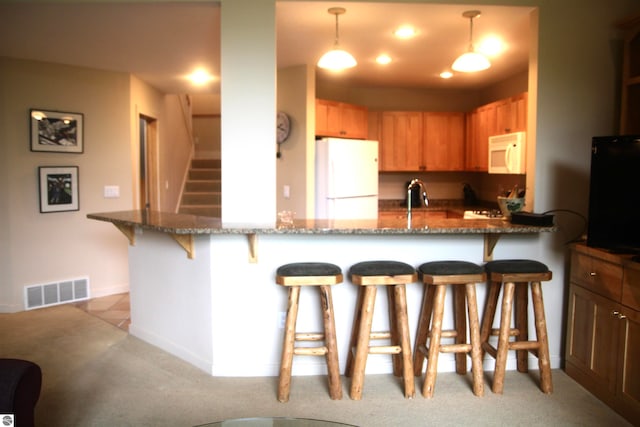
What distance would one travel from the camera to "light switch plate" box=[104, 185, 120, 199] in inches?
207

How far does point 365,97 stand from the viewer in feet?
21.0

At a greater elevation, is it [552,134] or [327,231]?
[552,134]

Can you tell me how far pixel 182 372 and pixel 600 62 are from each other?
338 centimetres

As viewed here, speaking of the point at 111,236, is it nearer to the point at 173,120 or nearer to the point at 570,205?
the point at 173,120

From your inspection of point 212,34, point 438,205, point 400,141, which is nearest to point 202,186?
point 400,141

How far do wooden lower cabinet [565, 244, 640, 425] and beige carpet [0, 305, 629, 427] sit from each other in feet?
0.34

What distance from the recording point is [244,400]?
2850mm

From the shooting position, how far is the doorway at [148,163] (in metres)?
6.28

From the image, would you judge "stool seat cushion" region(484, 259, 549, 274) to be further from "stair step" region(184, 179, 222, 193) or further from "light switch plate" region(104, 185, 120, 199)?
"stair step" region(184, 179, 222, 193)

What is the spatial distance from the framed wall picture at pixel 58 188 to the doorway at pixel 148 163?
1.25 metres

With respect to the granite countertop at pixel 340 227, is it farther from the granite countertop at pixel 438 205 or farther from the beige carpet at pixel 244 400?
the granite countertop at pixel 438 205

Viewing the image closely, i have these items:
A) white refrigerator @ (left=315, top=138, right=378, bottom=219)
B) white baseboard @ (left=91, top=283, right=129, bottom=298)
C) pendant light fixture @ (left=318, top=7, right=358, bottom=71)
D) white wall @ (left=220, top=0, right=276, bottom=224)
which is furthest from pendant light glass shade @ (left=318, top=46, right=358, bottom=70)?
white baseboard @ (left=91, top=283, right=129, bottom=298)

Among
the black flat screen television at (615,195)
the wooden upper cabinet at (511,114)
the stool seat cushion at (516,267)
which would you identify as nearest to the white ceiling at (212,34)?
the wooden upper cabinet at (511,114)

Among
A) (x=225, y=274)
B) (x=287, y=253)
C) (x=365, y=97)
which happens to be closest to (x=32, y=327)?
(x=225, y=274)
